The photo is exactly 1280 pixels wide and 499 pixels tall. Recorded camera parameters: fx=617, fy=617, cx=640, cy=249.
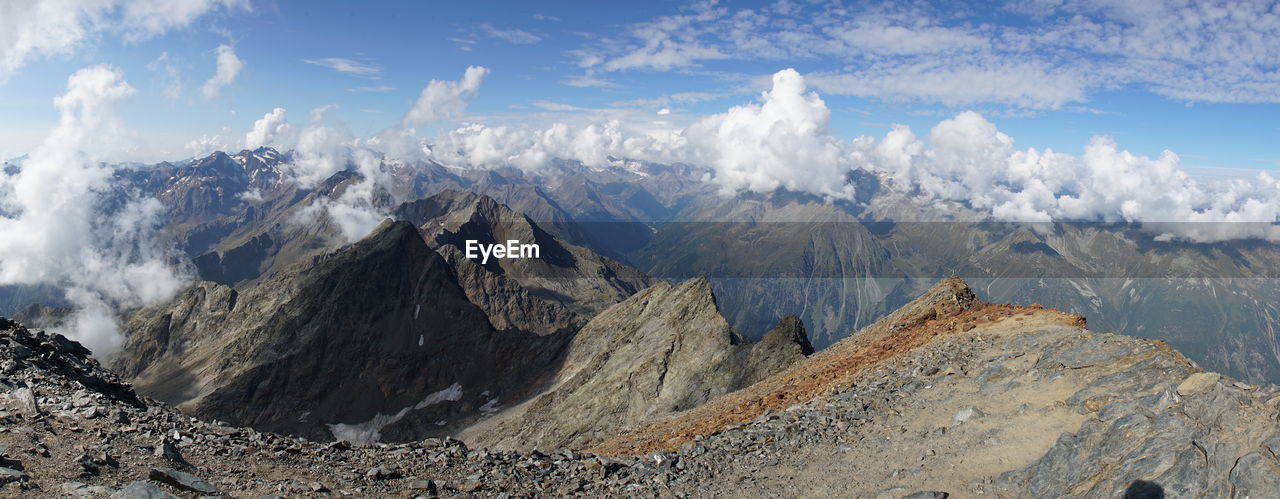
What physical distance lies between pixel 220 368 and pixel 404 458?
12065 cm

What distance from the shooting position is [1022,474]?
1628 centimetres

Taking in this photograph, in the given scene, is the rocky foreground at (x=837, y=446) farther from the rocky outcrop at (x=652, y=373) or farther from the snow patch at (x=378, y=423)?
the snow patch at (x=378, y=423)

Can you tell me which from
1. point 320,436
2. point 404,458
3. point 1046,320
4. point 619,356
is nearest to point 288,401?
point 320,436

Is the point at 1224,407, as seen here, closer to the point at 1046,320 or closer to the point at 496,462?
the point at 1046,320

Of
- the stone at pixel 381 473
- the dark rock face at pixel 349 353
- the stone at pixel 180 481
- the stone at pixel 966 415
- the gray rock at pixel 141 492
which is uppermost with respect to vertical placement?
the gray rock at pixel 141 492

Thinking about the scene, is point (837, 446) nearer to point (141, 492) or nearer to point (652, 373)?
point (141, 492)

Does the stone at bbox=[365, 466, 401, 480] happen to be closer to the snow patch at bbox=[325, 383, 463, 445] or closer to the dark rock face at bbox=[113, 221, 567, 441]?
the dark rock face at bbox=[113, 221, 567, 441]

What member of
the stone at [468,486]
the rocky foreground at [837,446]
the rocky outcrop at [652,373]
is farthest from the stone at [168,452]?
the rocky outcrop at [652,373]

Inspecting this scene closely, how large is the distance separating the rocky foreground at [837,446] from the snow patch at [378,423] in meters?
83.2

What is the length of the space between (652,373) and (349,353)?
7073 cm

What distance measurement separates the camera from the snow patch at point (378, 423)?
3964 inches

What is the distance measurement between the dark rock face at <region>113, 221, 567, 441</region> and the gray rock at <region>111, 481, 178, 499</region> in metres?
86.6

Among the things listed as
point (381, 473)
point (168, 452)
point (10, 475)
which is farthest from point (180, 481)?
point (381, 473)

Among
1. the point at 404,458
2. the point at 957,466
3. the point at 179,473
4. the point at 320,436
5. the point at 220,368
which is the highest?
the point at 179,473
